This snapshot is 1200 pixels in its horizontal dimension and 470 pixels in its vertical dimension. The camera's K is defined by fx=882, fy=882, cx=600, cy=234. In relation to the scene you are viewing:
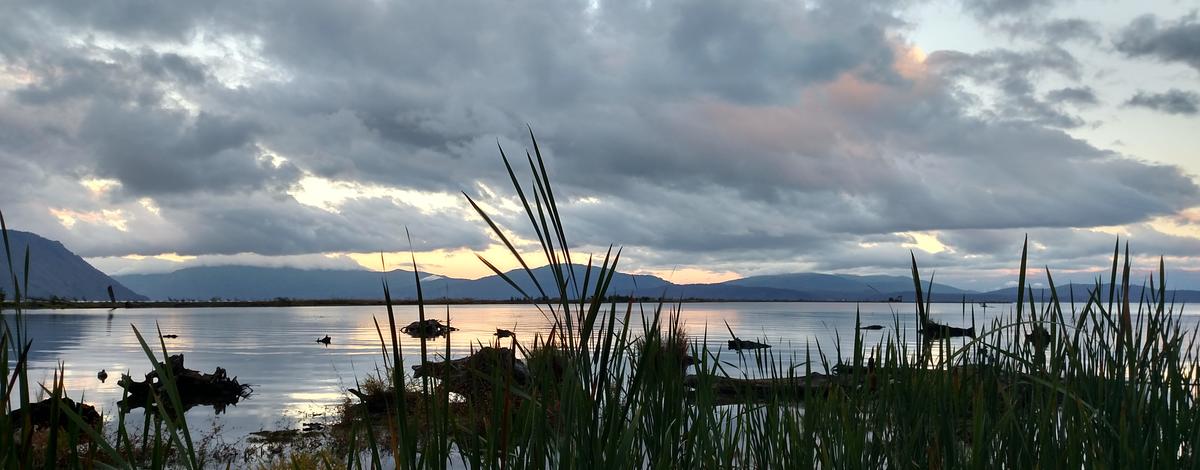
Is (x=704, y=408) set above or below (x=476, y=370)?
below

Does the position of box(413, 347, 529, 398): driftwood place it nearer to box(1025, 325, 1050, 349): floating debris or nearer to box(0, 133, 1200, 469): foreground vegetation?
box(0, 133, 1200, 469): foreground vegetation

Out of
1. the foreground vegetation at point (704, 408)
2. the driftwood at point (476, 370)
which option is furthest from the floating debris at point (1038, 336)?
the driftwood at point (476, 370)

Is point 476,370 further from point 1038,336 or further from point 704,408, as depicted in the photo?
point 1038,336

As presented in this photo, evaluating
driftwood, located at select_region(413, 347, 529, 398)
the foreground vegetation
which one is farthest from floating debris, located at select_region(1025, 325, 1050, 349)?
driftwood, located at select_region(413, 347, 529, 398)

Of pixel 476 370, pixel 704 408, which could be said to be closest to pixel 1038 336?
pixel 704 408

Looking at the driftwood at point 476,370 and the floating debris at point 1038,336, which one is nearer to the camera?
the driftwood at point 476,370

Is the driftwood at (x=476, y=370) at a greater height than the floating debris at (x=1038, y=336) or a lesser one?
lesser

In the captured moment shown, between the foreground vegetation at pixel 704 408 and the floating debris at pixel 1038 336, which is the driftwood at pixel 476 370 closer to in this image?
the foreground vegetation at pixel 704 408

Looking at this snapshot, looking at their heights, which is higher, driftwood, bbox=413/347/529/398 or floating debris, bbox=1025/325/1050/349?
floating debris, bbox=1025/325/1050/349

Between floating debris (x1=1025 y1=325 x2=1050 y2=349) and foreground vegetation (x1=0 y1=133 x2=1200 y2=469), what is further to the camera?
floating debris (x1=1025 y1=325 x2=1050 y2=349)

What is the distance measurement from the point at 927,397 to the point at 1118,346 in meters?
1.23

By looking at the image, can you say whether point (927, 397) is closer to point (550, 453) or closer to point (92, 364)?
point (550, 453)

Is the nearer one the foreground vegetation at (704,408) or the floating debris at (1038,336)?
the foreground vegetation at (704,408)

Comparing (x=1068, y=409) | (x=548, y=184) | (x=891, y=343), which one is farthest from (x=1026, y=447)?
(x=548, y=184)
